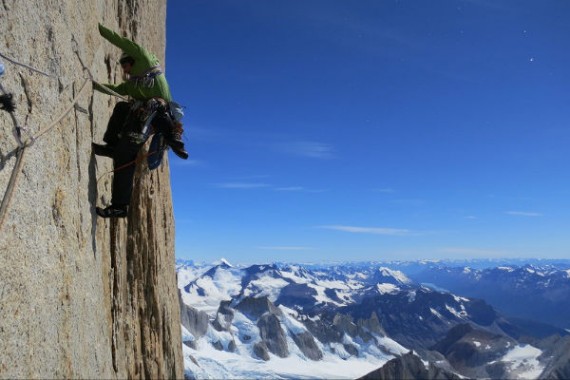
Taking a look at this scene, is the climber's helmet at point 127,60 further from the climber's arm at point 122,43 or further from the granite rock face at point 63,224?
the granite rock face at point 63,224

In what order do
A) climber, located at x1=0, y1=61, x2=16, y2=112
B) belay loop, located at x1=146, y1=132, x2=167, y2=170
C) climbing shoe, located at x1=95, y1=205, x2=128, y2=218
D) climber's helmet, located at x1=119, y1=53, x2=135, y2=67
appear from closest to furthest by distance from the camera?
climber, located at x1=0, y1=61, x2=16, y2=112, climbing shoe, located at x1=95, y1=205, x2=128, y2=218, climber's helmet, located at x1=119, y1=53, x2=135, y2=67, belay loop, located at x1=146, y1=132, x2=167, y2=170

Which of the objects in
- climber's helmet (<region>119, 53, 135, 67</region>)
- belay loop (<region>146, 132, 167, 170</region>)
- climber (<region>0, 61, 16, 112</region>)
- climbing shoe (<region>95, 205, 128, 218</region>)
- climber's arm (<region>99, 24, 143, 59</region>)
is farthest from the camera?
belay loop (<region>146, 132, 167, 170</region>)

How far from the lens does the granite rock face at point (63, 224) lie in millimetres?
4824

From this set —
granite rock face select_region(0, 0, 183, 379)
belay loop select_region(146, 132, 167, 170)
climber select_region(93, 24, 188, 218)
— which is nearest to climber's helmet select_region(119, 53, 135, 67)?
climber select_region(93, 24, 188, 218)

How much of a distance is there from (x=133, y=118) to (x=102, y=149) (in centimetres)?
80

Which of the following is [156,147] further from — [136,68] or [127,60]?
[127,60]

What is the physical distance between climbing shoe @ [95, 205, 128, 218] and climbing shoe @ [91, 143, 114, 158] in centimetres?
97

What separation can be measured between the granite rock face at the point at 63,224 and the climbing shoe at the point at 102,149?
21 cm

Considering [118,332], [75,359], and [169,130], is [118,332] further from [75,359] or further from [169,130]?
[169,130]

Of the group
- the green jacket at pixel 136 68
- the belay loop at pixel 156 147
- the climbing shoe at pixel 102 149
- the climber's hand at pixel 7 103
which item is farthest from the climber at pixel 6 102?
→ the belay loop at pixel 156 147

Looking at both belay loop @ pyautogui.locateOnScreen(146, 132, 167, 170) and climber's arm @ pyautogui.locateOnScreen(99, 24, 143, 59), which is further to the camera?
belay loop @ pyautogui.locateOnScreen(146, 132, 167, 170)

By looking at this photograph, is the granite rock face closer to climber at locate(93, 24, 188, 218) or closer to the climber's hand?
the climber's hand

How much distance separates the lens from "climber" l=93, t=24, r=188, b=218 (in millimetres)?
8391

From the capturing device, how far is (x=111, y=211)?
831cm
